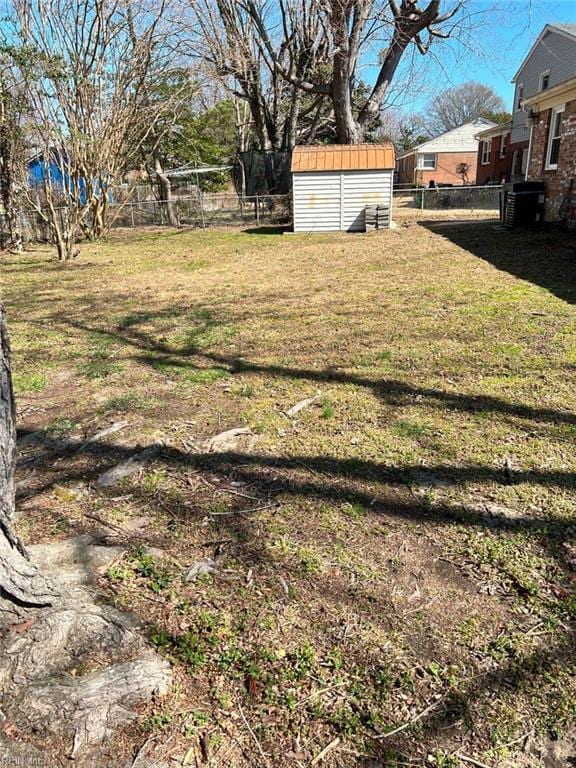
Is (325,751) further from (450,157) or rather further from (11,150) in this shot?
(450,157)

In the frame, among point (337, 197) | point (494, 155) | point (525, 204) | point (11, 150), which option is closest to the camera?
point (11, 150)

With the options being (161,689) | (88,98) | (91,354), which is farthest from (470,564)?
(88,98)

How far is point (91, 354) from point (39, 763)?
13.5ft

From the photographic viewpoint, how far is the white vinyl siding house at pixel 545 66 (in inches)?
884

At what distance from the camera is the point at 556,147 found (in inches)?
513

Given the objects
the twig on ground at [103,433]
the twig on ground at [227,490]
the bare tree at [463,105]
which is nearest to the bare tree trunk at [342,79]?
the twig on ground at [103,433]

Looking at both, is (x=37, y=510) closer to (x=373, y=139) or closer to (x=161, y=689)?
(x=161, y=689)

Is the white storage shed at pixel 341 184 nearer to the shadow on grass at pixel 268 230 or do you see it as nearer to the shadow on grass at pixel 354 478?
the shadow on grass at pixel 268 230

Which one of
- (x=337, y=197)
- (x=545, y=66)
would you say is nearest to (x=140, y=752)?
(x=337, y=197)

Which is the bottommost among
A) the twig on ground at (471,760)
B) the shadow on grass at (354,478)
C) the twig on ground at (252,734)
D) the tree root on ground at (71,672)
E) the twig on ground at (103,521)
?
the twig on ground at (471,760)

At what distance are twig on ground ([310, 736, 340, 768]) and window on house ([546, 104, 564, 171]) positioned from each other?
14152 millimetres

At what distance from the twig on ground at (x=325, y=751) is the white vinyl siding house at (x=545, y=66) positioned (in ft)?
78.2

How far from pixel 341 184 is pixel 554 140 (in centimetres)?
551

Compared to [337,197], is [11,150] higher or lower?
higher
